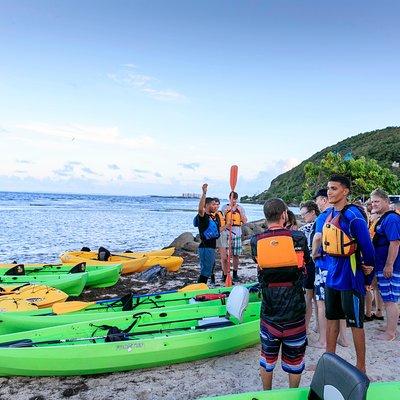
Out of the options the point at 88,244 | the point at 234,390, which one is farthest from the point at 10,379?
the point at 88,244

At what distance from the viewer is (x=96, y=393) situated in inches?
158

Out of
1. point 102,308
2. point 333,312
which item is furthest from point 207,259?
point 333,312

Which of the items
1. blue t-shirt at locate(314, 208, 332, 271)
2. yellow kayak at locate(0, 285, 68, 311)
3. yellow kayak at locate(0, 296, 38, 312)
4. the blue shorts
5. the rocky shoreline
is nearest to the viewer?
the rocky shoreline

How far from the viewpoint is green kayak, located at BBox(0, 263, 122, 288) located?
8914mm

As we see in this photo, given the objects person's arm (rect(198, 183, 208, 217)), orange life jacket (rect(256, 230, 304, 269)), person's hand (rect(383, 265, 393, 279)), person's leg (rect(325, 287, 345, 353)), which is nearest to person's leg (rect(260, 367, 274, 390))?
person's leg (rect(325, 287, 345, 353))

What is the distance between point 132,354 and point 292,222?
2317mm

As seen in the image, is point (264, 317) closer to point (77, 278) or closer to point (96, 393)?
point (96, 393)

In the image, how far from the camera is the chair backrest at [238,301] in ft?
15.3

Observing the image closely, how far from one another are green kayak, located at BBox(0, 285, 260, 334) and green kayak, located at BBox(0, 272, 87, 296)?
229 centimetres

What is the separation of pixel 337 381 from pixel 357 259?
1.56 m

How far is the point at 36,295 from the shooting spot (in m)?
6.69

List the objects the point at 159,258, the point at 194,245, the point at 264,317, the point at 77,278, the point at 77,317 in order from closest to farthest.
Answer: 1. the point at 264,317
2. the point at 77,317
3. the point at 77,278
4. the point at 159,258
5. the point at 194,245

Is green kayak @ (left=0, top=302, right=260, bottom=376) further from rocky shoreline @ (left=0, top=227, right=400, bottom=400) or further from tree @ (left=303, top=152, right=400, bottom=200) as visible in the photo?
tree @ (left=303, top=152, right=400, bottom=200)

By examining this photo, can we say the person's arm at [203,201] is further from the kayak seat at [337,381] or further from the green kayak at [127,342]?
the kayak seat at [337,381]
